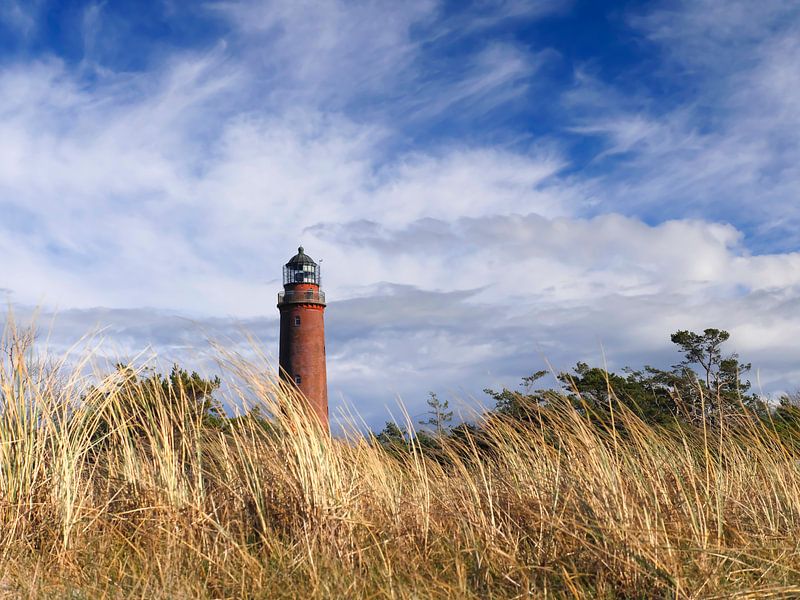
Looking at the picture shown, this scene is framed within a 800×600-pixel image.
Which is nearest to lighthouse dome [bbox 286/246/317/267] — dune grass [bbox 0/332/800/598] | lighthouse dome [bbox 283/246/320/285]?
lighthouse dome [bbox 283/246/320/285]

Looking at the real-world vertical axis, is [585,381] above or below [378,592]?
above

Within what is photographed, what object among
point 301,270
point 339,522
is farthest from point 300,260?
point 339,522

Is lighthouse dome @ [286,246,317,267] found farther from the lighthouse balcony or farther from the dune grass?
the dune grass

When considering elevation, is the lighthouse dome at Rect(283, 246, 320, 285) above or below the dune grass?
above

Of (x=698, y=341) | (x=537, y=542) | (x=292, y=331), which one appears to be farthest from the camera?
(x=292, y=331)

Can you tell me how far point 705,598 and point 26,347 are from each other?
464 centimetres

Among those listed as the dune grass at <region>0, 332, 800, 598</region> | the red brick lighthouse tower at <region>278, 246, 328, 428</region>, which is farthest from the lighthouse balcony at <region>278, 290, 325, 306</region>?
the dune grass at <region>0, 332, 800, 598</region>

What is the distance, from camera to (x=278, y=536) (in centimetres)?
435

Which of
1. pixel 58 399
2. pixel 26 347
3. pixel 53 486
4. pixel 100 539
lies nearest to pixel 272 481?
pixel 100 539

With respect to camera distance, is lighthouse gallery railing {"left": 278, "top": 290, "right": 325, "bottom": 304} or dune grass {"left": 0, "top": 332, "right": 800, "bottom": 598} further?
lighthouse gallery railing {"left": 278, "top": 290, "right": 325, "bottom": 304}

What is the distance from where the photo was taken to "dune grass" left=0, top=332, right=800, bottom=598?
3.63 metres

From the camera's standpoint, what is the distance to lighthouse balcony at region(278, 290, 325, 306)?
86.8ft

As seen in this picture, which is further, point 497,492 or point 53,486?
point 497,492

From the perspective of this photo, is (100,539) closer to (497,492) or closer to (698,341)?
(497,492)
